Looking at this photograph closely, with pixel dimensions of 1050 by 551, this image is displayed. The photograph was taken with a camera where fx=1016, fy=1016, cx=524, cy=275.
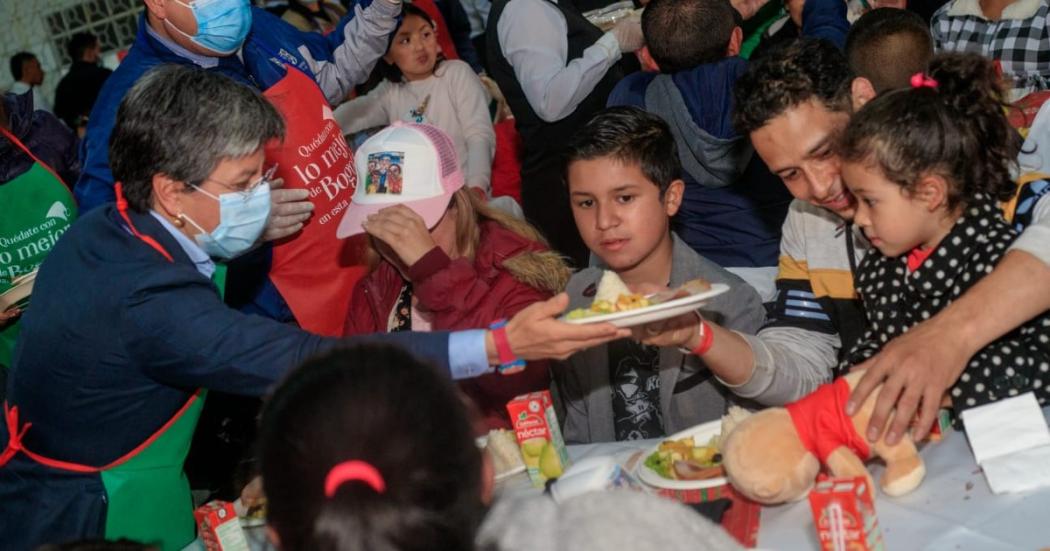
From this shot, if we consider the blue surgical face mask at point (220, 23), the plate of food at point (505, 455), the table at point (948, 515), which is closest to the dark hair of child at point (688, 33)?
the blue surgical face mask at point (220, 23)

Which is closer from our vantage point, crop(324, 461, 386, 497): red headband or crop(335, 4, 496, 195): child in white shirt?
crop(324, 461, 386, 497): red headband

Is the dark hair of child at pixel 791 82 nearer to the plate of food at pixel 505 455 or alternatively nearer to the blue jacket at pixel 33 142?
the plate of food at pixel 505 455

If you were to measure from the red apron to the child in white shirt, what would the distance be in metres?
1.27

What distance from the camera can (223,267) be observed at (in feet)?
9.62

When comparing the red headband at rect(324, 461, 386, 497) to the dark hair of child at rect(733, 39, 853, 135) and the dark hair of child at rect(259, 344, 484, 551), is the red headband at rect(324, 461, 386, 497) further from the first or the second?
the dark hair of child at rect(733, 39, 853, 135)

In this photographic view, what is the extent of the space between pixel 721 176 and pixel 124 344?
2.06 metres

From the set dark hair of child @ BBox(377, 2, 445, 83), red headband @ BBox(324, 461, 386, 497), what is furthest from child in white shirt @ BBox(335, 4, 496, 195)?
red headband @ BBox(324, 461, 386, 497)

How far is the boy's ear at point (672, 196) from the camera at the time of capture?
3074mm

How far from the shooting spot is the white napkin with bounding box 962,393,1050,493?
6.18 ft

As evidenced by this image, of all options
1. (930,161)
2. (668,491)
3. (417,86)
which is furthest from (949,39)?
(668,491)

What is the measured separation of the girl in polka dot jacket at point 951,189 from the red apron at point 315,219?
1801 mm

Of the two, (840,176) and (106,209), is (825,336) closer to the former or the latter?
(840,176)

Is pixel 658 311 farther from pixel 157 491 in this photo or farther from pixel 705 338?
pixel 157 491

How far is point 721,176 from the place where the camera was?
356 cm
